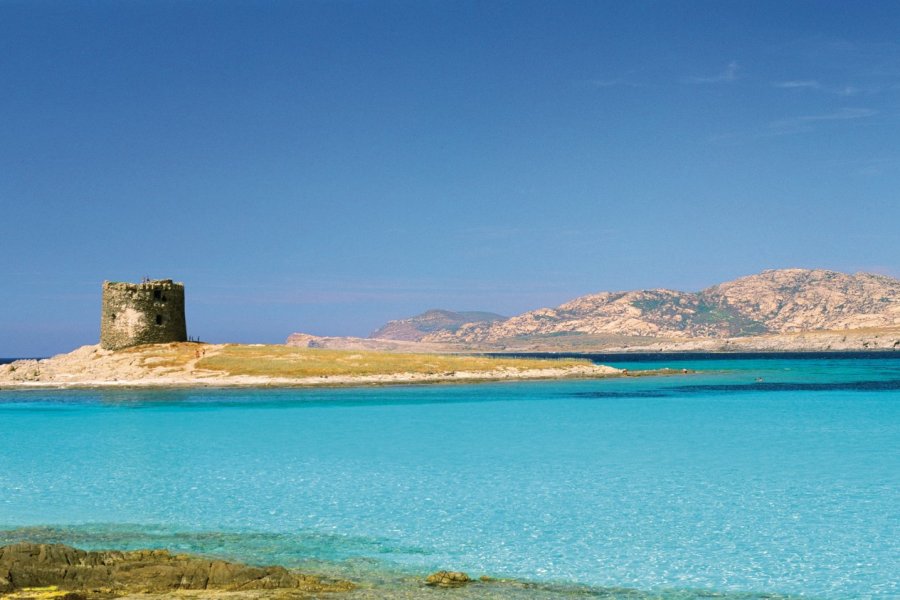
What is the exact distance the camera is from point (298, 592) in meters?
12.1

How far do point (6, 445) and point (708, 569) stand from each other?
2913 centimetres

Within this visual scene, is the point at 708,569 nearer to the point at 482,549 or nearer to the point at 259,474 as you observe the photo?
the point at 482,549

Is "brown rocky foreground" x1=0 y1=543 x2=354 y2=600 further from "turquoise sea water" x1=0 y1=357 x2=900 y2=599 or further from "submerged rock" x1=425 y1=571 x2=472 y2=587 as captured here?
"turquoise sea water" x1=0 y1=357 x2=900 y2=599

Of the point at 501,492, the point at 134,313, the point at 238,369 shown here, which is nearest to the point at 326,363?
the point at 238,369

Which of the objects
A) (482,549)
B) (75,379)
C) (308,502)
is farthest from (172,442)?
(75,379)

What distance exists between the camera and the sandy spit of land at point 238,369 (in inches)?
2675

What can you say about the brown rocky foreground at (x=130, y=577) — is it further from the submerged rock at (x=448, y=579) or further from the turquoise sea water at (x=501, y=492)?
the turquoise sea water at (x=501, y=492)

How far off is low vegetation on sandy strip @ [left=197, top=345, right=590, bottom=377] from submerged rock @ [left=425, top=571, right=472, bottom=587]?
58.7 metres

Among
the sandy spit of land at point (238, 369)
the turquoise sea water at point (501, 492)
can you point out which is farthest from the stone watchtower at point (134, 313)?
the turquoise sea water at point (501, 492)

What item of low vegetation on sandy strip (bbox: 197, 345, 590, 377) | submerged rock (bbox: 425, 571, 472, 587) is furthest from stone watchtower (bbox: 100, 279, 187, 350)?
submerged rock (bbox: 425, 571, 472, 587)

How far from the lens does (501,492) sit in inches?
A: 814

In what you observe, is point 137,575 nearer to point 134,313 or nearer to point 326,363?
point 326,363

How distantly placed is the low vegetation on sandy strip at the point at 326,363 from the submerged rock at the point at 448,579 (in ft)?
192

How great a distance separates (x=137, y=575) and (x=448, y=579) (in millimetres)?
4989
